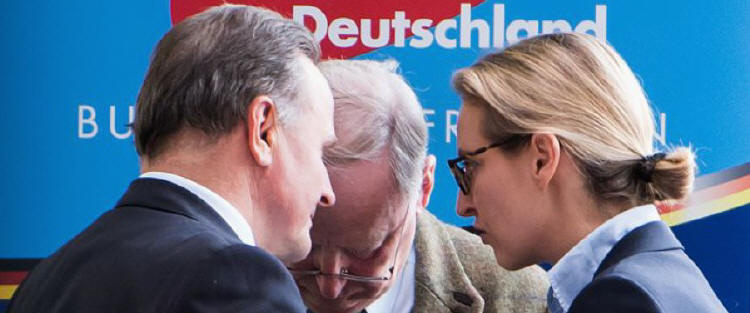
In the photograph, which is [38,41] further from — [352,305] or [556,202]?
[556,202]

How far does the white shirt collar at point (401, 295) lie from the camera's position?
2.74 m

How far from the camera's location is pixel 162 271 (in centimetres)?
148

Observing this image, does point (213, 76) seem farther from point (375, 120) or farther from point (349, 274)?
point (349, 274)

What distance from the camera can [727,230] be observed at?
9.04 feet

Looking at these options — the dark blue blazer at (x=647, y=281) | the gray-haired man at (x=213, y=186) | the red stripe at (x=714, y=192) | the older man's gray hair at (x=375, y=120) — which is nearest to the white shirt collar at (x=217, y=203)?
the gray-haired man at (x=213, y=186)

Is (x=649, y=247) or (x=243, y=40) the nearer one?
(x=243, y=40)

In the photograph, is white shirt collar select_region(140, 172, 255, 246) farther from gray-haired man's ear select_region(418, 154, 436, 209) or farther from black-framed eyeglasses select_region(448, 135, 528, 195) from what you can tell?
gray-haired man's ear select_region(418, 154, 436, 209)

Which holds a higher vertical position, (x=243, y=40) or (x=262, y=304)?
(x=243, y=40)

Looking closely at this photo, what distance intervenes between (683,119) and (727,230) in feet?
0.92

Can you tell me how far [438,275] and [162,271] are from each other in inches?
50.2

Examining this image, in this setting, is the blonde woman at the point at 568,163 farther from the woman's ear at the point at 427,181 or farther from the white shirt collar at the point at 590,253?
the woman's ear at the point at 427,181

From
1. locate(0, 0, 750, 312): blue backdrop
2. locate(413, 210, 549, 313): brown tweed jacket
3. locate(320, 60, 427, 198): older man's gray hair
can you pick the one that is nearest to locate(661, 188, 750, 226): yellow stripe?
locate(0, 0, 750, 312): blue backdrop

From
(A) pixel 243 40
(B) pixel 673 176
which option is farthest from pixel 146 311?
(B) pixel 673 176

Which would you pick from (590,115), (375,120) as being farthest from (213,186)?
(375,120)
